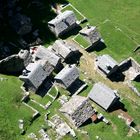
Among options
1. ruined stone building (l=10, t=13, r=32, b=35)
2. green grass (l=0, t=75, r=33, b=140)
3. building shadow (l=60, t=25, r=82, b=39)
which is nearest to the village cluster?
building shadow (l=60, t=25, r=82, b=39)

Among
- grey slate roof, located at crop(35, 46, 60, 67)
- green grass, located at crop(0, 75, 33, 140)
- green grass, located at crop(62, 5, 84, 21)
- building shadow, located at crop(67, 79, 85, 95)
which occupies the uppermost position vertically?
green grass, located at crop(62, 5, 84, 21)

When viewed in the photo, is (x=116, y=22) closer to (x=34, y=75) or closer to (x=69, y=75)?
(x=69, y=75)

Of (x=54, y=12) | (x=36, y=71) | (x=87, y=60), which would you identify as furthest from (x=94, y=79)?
(x=54, y=12)

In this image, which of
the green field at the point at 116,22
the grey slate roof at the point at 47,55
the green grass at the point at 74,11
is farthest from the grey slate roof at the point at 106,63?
the green grass at the point at 74,11

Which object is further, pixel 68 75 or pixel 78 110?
pixel 68 75

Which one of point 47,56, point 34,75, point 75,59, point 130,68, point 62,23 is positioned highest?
point 62,23

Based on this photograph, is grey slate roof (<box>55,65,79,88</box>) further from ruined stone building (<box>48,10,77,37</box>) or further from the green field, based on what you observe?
ruined stone building (<box>48,10,77,37</box>)

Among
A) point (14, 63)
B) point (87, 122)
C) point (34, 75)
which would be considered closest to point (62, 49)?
point (34, 75)
